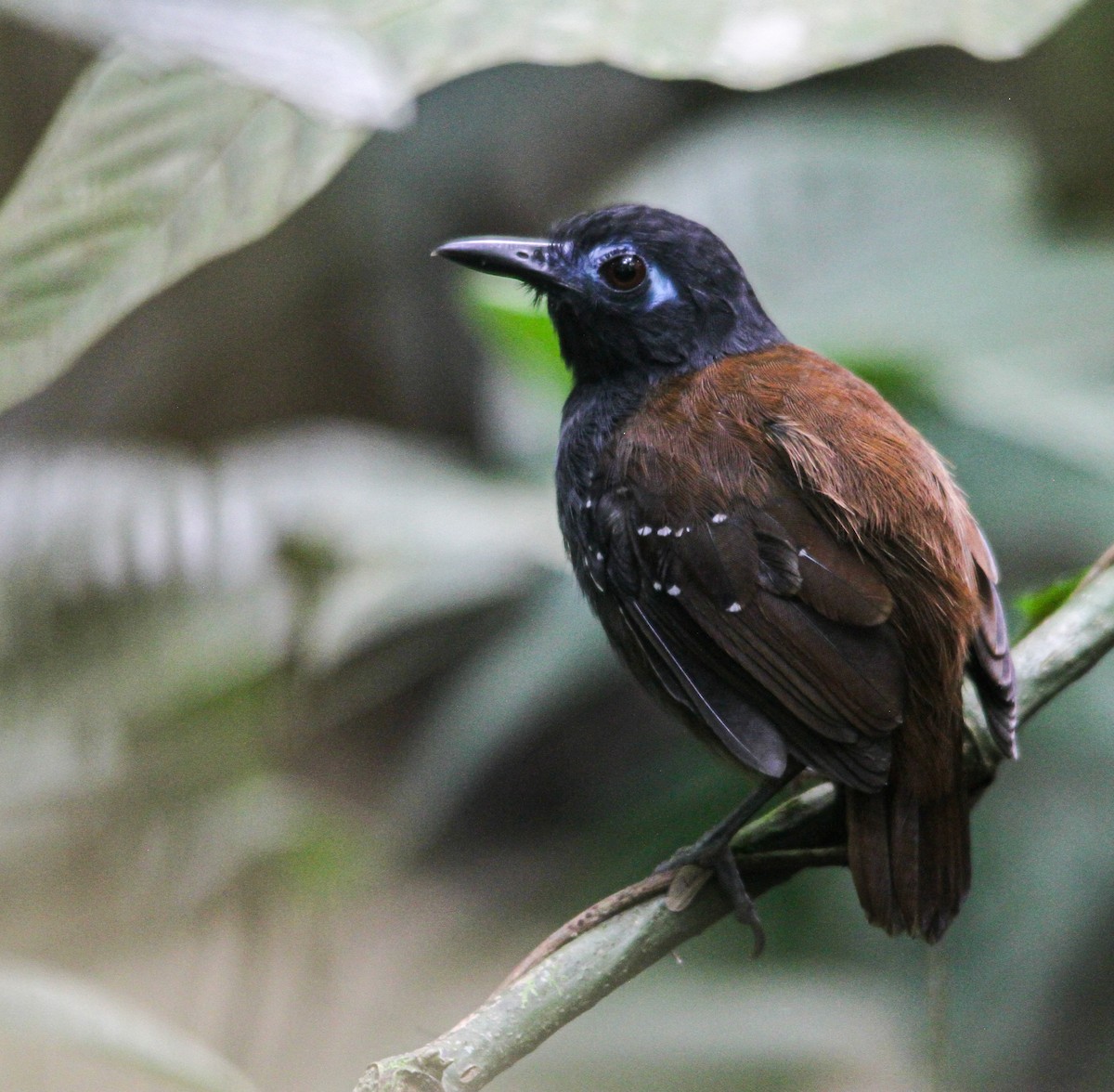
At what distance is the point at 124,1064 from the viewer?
102 cm

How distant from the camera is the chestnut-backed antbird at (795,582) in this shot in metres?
1.68

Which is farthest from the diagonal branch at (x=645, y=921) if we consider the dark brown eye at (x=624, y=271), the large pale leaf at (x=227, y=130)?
the dark brown eye at (x=624, y=271)

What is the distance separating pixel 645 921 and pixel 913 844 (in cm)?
39

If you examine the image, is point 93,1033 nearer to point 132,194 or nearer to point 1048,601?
point 132,194

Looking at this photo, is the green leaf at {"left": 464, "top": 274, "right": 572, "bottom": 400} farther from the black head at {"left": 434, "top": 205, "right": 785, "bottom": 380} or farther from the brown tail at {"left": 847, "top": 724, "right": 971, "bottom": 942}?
the brown tail at {"left": 847, "top": 724, "right": 971, "bottom": 942}

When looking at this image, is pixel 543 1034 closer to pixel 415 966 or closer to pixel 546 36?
pixel 546 36

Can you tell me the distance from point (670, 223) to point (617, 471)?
0.47 m

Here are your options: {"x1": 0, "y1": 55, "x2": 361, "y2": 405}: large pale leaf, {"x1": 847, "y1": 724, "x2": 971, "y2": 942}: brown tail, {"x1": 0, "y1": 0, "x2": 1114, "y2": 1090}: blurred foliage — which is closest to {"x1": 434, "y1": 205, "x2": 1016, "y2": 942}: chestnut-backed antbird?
{"x1": 847, "y1": 724, "x2": 971, "y2": 942}: brown tail

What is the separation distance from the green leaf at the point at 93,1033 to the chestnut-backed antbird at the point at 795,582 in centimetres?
79

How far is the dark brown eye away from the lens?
7.13ft

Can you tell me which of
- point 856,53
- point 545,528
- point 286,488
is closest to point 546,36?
point 856,53

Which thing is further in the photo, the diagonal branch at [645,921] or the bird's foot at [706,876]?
the bird's foot at [706,876]

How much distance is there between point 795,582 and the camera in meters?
1.75

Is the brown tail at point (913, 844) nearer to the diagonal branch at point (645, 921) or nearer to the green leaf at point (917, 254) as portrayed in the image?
the diagonal branch at point (645, 921)
